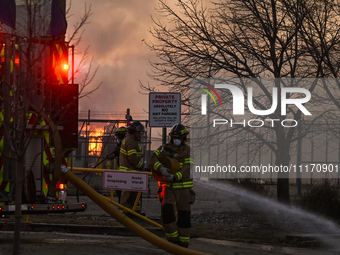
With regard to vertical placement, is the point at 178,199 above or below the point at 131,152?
below

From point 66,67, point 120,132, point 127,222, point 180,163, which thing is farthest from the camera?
point 120,132

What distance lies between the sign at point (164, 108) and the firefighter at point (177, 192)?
6.21ft

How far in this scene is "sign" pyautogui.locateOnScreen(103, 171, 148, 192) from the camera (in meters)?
8.33

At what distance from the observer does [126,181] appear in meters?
8.38

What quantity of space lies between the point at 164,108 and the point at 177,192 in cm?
251

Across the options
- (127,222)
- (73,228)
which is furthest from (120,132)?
(127,222)

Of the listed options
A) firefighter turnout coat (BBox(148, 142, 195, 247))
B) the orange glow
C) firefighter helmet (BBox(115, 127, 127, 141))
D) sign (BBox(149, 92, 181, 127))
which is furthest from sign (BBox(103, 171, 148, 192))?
firefighter helmet (BBox(115, 127, 127, 141))

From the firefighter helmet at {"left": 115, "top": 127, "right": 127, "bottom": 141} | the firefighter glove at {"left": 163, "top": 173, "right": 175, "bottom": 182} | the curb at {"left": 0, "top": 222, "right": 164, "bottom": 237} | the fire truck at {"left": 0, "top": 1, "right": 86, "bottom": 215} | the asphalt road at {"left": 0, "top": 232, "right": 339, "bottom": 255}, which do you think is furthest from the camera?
the firefighter helmet at {"left": 115, "top": 127, "right": 127, "bottom": 141}

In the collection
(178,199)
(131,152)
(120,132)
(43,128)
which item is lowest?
(178,199)

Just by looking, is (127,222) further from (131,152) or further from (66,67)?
(66,67)

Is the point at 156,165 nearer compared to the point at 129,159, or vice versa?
the point at 156,165

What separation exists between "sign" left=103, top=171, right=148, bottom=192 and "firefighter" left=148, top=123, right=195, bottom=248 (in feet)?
1.84

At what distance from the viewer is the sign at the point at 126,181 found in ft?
27.3

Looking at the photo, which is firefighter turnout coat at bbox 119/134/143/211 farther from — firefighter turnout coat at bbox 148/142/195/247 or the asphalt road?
firefighter turnout coat at bbox 148/142/195/247
